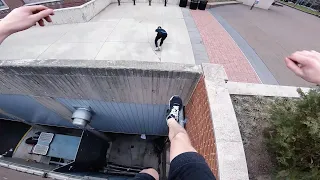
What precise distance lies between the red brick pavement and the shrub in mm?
3544

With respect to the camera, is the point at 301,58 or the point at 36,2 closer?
the point at 301,58

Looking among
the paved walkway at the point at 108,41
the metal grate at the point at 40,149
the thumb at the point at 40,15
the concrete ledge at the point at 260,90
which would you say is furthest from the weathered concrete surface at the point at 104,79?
the metal grate at the point at 40,149

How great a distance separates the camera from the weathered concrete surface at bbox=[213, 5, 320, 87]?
6.80 metres

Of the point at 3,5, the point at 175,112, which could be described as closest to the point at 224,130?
the point at 175,112

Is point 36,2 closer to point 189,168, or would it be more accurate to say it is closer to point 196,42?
point 196,42

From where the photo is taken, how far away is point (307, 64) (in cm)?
145

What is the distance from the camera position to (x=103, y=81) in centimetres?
371

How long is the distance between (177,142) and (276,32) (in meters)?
9.60

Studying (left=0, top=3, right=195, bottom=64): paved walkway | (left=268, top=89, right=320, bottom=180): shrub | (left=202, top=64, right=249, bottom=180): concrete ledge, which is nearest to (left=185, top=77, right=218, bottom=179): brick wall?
(left=202, top=64, right=249, bottom=180): concrete ledge

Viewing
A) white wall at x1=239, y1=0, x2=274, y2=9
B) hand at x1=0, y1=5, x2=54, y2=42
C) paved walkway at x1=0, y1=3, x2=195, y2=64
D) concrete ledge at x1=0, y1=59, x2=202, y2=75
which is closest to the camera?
hand at x1=0, y1=5, x2=54, y2=42

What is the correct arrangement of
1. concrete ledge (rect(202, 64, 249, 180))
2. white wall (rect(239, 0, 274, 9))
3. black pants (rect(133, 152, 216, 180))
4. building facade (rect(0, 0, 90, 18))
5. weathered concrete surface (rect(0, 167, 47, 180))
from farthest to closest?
white wall (rect(239, 0, 274, 9)) → building facade (rect(0, 0, 90, 18)) → weathered concrete surface (rect(0, 167, 47, 180)) → concrete ledge (rect(202, 64, 249, 180)) → black pants (rect(133, 152, 216, 180))

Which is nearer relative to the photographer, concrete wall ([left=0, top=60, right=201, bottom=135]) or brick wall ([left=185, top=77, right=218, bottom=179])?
brick wall ([left=185, top=77, right=218, bottom=179])

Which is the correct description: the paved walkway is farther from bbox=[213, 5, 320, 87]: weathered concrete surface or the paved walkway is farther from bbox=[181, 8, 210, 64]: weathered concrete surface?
bbox=[213, 5, 320, 87]: weathered concrete surface

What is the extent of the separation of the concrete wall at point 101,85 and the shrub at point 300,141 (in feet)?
5.19
